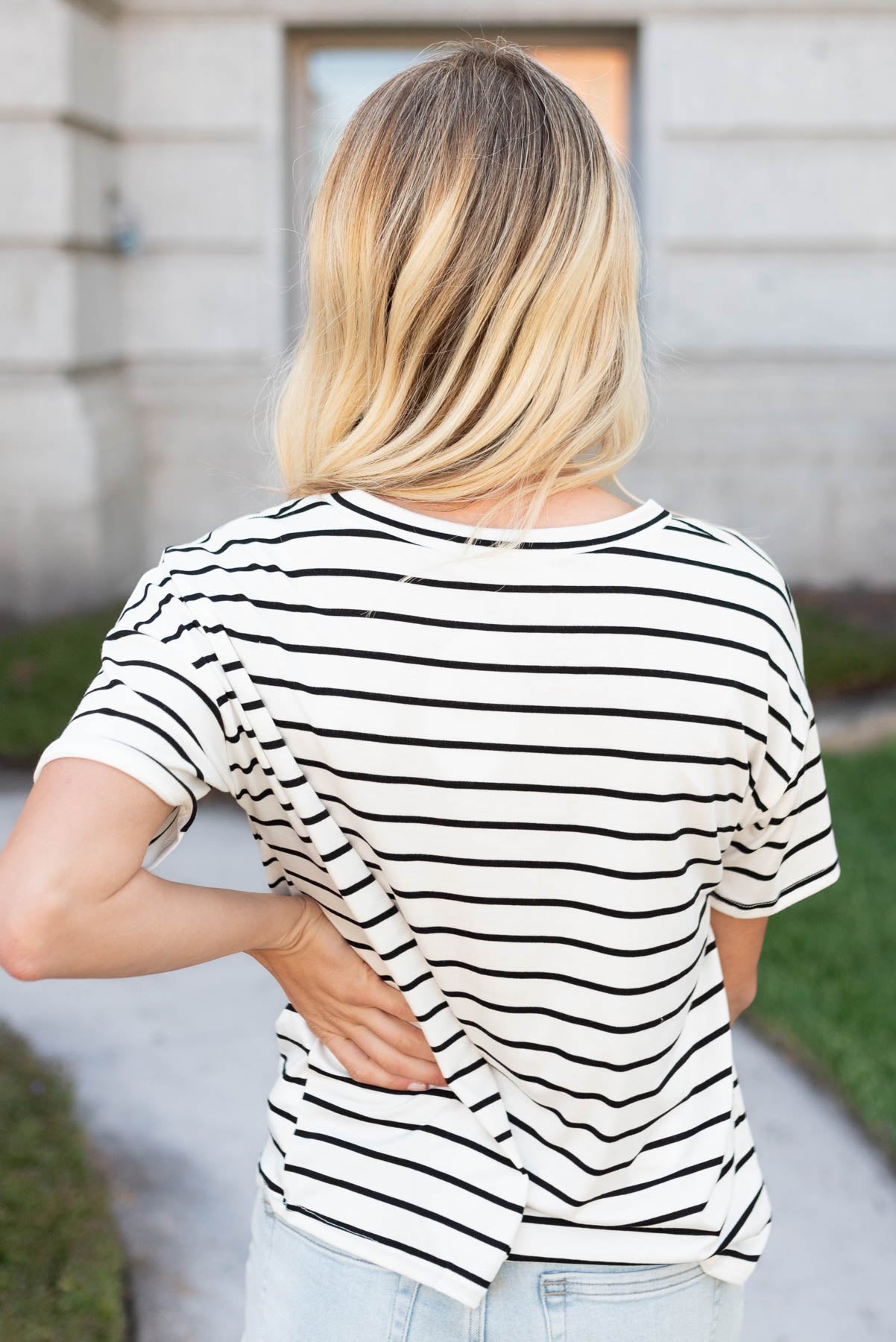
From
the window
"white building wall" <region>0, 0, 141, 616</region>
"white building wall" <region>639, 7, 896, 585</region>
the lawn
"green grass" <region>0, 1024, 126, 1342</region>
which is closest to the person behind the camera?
"green grass" <region>0, 1024, 126, 1342</region>

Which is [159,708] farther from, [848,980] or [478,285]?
[848,980]

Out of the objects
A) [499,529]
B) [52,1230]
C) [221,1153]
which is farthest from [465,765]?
[221,1153]

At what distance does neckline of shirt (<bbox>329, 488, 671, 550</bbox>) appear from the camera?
41.0 inches

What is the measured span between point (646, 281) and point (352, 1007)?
732 centimetres

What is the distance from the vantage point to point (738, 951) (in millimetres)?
1451

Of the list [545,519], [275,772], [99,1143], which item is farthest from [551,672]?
[99,1143]

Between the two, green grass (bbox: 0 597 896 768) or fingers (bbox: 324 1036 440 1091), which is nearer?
fingers (bbox: 324 1036 440 1091)

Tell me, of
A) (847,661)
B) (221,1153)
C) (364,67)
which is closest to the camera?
(221,1153)

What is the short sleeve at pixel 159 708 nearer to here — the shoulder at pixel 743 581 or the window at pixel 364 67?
the shoulder at pixel 743 581

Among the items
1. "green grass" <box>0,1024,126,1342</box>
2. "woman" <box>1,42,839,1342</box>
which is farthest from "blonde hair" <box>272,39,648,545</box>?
"green grass" <box>0,1024,126,1342</box>

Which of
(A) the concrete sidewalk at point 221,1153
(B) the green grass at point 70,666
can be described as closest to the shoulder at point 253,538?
(A) the concrete sidewalk at point 221,1153

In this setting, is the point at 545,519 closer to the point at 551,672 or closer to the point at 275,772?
the point at 551,672

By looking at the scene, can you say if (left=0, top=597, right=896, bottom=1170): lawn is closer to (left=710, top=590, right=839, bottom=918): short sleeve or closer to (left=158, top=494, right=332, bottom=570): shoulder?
(left=710, top=590, right=839, bottom=918): short sleeve

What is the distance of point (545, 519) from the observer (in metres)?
1.07
